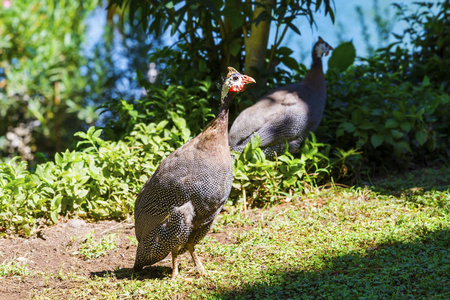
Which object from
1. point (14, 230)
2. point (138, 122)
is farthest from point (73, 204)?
point (138, 122)

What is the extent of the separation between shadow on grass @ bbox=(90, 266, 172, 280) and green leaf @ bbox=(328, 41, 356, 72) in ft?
14.0

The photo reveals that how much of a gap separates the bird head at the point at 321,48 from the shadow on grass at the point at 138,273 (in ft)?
10.7

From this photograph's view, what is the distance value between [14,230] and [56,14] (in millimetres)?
4921

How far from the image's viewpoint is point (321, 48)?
19.2ft

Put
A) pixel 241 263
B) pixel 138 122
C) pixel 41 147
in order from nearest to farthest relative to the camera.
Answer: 1. pixel 241 263
2. pixel 138 122
3. pixel 41 147

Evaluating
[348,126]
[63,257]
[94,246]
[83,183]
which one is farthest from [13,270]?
[348,126]

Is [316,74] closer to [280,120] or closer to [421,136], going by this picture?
[280,120]

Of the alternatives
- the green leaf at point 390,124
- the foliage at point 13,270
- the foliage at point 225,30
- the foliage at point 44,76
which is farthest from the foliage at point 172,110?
the foliage at point 44,76

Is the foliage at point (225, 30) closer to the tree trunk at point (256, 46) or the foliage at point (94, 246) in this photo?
the tree trunk at point (256, 46)

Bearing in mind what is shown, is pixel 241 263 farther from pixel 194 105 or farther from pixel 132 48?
pixel 132 48

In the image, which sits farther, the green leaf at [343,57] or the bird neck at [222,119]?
the green leaf at [343,57]

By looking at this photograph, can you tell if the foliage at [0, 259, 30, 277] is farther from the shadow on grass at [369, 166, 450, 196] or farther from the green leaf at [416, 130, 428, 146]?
the green leaf at [416, 130, 428, 146]

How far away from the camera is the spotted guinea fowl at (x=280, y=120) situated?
16.7ft

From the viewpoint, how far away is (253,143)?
476cm
